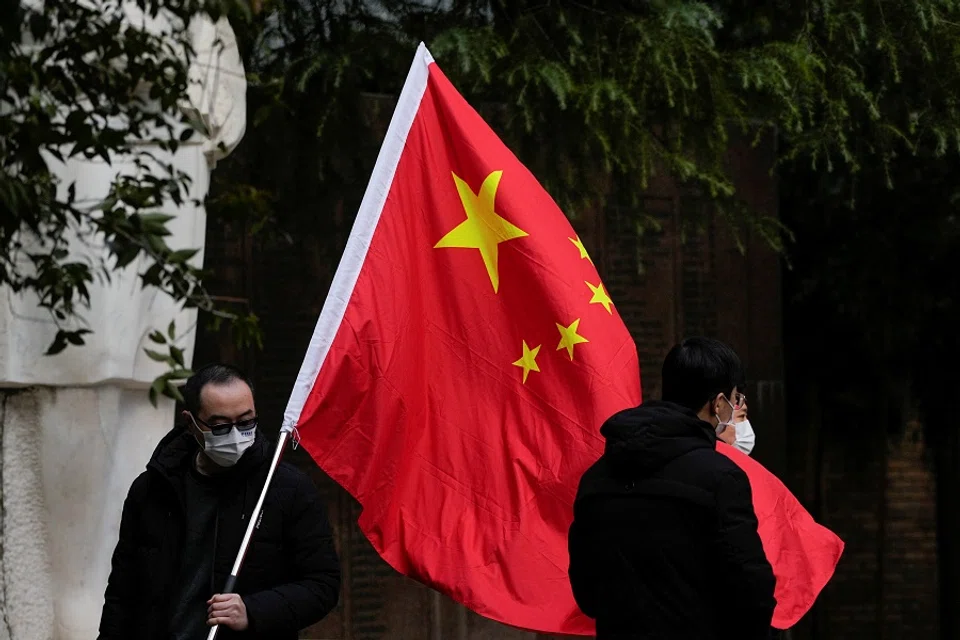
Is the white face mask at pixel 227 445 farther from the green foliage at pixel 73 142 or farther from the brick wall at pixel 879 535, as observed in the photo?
the brick wall at pixel 879 535

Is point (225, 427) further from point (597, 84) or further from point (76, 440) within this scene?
point (597, 84)

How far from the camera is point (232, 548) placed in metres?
3.76

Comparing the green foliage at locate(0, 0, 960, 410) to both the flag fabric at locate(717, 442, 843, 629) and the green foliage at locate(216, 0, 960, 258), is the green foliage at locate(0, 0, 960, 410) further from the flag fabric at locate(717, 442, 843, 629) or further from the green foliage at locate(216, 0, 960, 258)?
the flag fabric at locate(717, 442, 843, 629)

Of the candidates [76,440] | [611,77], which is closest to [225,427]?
[76,440]

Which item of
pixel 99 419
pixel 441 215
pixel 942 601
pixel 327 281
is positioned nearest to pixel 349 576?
pixel 327 281

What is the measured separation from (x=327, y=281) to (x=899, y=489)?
431 centimetres

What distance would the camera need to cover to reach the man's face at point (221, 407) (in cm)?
377

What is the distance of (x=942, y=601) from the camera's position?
10242 mm

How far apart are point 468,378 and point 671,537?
1201 millimetres

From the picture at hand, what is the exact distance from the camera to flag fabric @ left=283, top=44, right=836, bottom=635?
4398 mm

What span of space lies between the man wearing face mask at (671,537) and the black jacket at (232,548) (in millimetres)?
658

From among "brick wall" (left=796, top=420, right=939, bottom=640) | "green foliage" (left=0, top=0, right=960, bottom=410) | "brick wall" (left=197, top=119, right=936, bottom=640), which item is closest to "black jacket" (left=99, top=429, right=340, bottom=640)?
"green foliage" (left=0, top=0, right=960, bottom=410)

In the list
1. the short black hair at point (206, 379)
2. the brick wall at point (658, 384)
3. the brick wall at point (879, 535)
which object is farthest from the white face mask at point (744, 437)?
the brick wall at point (879, 535)

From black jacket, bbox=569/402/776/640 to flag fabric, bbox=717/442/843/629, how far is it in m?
0.72
